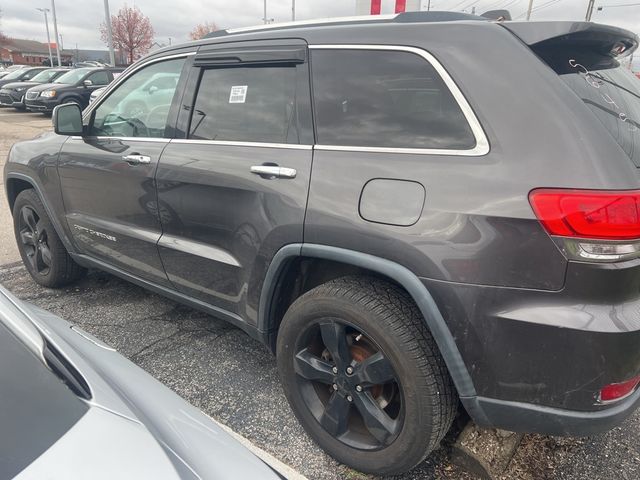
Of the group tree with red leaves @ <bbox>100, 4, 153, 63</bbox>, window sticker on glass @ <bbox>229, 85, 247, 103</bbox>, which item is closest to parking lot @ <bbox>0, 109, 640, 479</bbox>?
window sticker on glass @ <bbox>229, 85, 247, 103</bbox>

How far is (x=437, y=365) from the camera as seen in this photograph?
6.33ft

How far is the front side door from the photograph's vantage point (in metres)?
2.96

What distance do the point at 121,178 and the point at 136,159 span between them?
22cm

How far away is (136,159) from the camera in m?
2.94

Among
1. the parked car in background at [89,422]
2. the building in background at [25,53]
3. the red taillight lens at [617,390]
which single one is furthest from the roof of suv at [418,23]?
the building in background at [25,53]

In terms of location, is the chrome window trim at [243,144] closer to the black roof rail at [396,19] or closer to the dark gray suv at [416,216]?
the dark gray suv at [416,216]

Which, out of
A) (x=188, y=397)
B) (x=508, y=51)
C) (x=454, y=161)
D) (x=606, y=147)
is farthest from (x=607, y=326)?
(x=188, y=397)

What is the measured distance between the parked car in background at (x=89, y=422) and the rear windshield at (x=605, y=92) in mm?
1613

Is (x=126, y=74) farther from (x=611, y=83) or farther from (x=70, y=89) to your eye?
(x=70, y=89)

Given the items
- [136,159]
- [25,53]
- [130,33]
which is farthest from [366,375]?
[25,53]

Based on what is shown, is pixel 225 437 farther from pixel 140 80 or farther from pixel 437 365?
pixel 140 80

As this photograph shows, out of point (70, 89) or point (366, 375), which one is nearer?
point (366, 375)

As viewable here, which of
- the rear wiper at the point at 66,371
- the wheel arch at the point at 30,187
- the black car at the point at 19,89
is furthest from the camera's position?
the black car at the point at 19,89

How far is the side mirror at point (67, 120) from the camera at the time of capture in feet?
10.9
